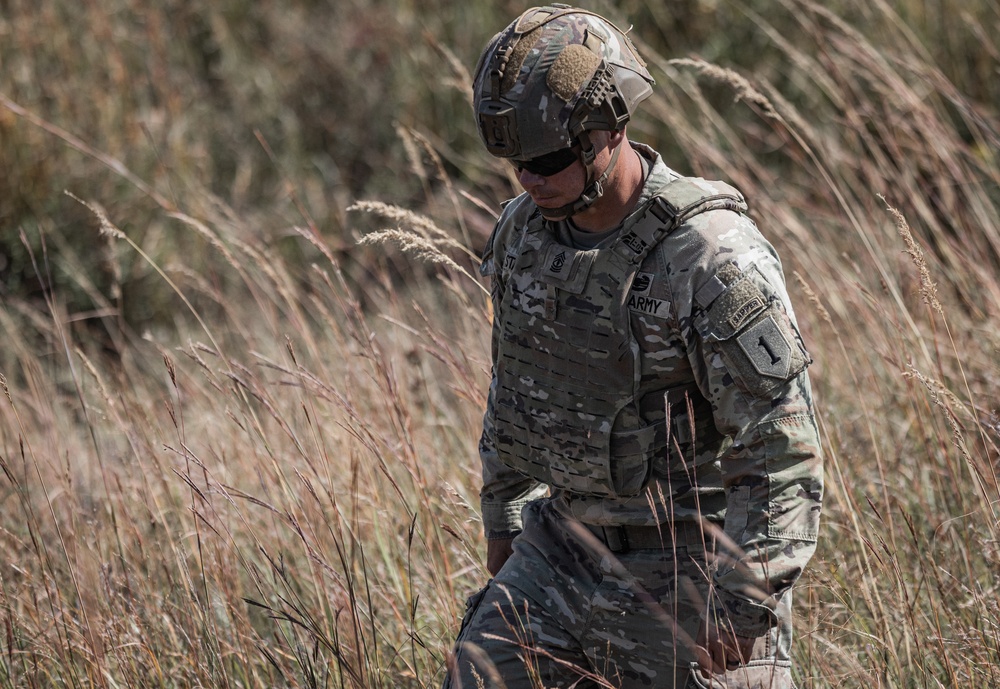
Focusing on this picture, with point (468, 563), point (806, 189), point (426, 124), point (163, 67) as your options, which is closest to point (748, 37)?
point (806, 189)

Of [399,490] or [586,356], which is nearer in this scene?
[586,356]

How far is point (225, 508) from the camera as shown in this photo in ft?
10.5

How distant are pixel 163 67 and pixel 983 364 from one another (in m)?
5.62

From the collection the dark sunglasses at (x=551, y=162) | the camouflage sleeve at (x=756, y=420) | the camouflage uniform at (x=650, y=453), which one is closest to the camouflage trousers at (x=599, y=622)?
the camouflage uniform at (x=650, y=453)

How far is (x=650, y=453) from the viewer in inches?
77.4

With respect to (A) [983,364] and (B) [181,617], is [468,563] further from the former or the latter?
(A) [983,364]

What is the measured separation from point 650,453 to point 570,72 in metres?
0.71

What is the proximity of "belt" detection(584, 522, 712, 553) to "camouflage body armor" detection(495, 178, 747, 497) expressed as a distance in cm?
11

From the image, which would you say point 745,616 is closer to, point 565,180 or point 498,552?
point 498,552

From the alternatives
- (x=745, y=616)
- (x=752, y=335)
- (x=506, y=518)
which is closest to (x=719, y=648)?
(x=745, y=616)

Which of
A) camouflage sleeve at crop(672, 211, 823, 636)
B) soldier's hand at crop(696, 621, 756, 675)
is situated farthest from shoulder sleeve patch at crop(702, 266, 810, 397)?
soldier's hand at crop(696, 621, 756, 675)

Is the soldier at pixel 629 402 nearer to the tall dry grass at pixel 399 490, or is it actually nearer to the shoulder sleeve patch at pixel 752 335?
the shoulder sleeve patch at pixel 752 335

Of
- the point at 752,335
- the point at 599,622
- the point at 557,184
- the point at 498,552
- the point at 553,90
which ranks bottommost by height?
the point at 498,552

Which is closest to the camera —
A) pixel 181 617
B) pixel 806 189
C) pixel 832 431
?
pixel 181 617
